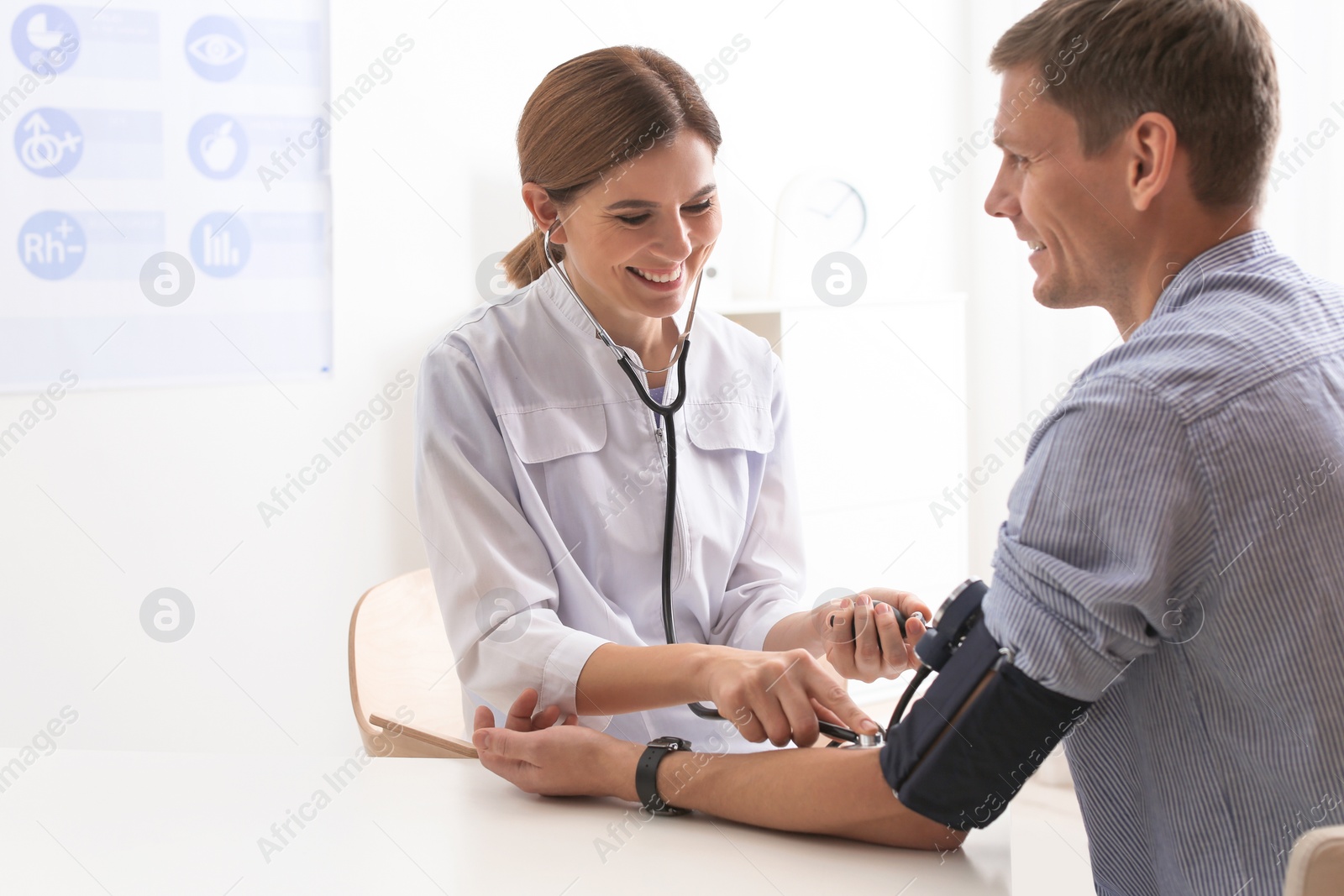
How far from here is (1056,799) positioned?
10.2 feet

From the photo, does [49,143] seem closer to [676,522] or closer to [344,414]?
[344,414]

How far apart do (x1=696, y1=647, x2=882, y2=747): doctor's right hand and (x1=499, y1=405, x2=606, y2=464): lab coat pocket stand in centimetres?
48

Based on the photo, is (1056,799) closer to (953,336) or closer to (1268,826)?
(953,336)

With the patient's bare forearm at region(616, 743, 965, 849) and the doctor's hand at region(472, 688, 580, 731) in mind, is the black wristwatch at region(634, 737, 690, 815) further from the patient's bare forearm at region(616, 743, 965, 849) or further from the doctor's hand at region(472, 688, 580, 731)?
the doctor's hand at region(472, 688, 580, 731)

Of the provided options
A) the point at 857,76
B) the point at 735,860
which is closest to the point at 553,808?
the point at 735,860

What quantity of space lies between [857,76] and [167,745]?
3052 mm

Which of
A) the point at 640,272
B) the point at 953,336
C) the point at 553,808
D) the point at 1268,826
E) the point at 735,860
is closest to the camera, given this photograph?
the point at 1268,826

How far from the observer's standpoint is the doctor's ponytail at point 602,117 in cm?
149

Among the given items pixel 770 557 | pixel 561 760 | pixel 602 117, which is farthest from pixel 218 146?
pixel 561 760

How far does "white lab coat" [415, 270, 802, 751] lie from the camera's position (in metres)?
1.45

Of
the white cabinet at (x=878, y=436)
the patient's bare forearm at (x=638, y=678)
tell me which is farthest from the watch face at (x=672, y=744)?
the white cabinet at (x=878, y=436)

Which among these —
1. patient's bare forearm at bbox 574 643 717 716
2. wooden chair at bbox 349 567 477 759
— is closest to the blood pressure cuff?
patient's bare forearm at bbox 574 643 717 716

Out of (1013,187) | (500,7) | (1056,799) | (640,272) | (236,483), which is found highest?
(500,7)

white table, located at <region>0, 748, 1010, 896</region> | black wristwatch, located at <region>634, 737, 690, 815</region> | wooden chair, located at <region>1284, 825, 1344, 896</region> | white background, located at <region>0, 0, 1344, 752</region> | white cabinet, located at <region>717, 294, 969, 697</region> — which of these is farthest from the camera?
white cabinet, located at <region>717, 294, 969, 697</region>
